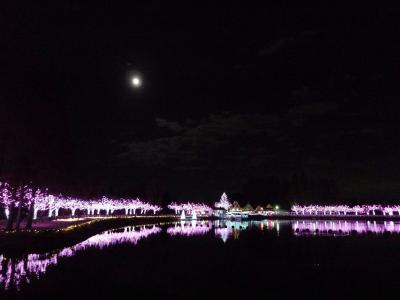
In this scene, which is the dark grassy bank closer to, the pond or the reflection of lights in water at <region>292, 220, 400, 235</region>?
the pond

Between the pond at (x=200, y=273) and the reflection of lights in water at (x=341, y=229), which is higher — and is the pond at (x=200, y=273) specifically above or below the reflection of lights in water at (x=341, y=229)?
below

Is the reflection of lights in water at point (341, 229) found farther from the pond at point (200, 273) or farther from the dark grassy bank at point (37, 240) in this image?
the dark grassy bank at point (37, 240)

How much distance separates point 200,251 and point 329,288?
52.3 feet

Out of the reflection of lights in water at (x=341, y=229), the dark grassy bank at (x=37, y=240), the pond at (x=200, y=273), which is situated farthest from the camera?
the reflection of lights in water at (x=341, y=229)

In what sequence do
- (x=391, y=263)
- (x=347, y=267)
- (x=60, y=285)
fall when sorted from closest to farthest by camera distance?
1. (x=60, y=285)
2. (x=347, y=267)
3. (x=391, y=263)

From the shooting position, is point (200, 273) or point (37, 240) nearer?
point (200, 273)

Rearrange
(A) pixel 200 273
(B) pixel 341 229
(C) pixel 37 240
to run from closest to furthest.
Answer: (A) pixel 200 273 < (C) pixel 37 240 < (B) pixel 341 229

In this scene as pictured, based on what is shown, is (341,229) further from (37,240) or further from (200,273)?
(37,240)

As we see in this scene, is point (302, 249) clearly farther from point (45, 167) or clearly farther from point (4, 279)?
point (45, 167)

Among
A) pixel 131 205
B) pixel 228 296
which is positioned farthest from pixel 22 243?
pixel 131 205

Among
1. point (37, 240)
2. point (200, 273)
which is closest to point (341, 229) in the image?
point (200, 273)

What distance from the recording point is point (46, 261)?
25125mm

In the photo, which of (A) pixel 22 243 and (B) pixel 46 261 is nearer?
(B) pixel 46 261

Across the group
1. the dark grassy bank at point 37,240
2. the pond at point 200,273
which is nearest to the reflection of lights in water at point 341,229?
the pond at point 200,273
